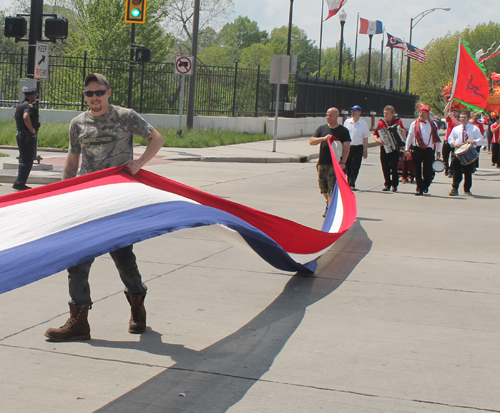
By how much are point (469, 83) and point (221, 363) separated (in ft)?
47.8

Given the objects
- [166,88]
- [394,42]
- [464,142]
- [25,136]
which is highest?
[394,42]

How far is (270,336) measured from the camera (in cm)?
507

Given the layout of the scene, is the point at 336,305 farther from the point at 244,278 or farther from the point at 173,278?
the point at 173,278

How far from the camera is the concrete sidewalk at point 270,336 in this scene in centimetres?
396

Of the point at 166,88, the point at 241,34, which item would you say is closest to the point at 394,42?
the point at 166,88

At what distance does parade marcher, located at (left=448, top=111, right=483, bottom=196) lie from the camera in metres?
14.5

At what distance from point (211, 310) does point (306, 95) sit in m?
29.0

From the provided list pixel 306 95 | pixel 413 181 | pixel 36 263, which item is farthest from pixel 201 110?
pixel 36 263

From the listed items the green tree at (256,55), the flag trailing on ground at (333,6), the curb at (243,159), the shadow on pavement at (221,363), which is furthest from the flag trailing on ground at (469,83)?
the green tree at (256,55)

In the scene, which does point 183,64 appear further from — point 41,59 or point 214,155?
point 41,59

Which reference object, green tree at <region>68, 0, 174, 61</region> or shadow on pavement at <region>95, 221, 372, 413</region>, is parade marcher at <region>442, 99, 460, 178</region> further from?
green tree at <region>68, 0, 174, 61</region>

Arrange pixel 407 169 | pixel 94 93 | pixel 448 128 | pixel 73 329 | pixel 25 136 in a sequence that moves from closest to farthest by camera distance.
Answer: pixel 73 329, pixel 94 93, pixel 25 136, pixel 407 169, pixel 448 128

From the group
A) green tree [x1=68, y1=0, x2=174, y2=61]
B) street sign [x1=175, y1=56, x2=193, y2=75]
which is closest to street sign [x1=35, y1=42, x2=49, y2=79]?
street sign [x1=175, y1=56, x2=193, y2=75]

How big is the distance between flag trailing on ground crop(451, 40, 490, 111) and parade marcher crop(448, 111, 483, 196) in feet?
7.20
